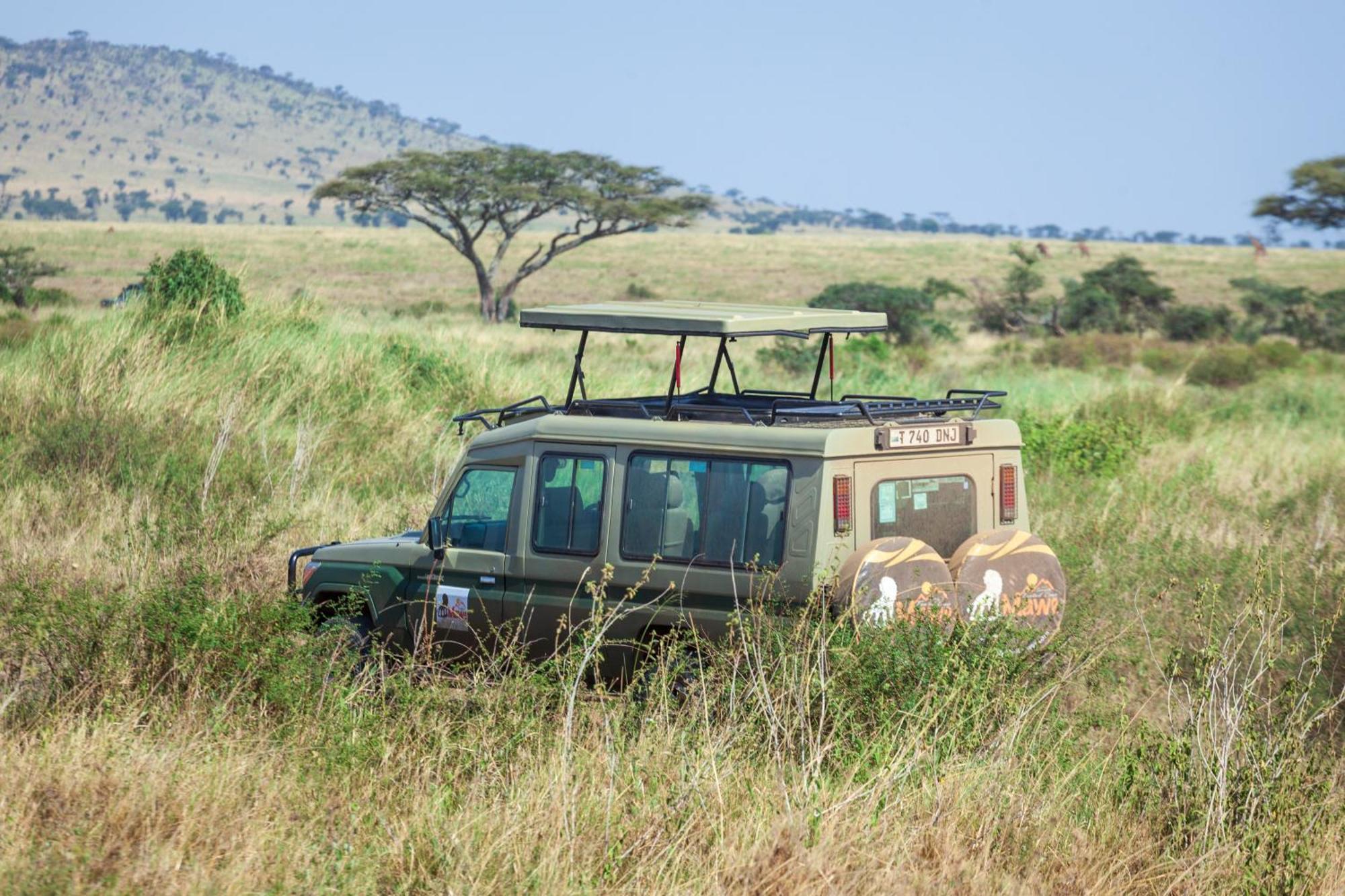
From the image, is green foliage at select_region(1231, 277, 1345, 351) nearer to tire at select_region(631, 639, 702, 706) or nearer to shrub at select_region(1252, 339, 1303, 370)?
shrub at select_region(1252, 339, 1303, 370)

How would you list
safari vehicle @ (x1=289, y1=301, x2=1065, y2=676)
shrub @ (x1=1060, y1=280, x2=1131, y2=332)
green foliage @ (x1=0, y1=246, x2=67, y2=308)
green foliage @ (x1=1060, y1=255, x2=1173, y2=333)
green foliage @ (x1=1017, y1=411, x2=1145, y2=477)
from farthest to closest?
green foliage @ (x1=1060, y1=255, x2=1173, y2=333) < shrub @ (x1=1060, y1=280, x2=1131, y2=332) < green foliage @ (x1=0, y1=246, x2=67, y2=308) < green foliage @ (x1=1017, y1=411, x2=1145, y2=477) < safari vehicle @ (x1=289, y1=301, x2=1065, y2=676)

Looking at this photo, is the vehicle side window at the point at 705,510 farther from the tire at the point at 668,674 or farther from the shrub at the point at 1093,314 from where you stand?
the shrub at the point at 1093,314

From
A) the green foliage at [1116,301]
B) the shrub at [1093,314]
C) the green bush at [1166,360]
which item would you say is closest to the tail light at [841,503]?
the green bush at [1166,360]

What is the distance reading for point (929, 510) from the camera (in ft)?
22.6

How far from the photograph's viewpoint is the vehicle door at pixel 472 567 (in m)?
7.15

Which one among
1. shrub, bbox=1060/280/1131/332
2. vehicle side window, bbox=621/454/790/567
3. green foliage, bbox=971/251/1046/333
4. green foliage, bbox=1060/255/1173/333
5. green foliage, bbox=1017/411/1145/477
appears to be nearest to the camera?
vehicle side window, bbox=621/454/790/567

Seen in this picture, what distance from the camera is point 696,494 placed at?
6.65 meters

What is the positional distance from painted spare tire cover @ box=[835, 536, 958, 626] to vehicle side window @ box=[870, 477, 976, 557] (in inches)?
12.5

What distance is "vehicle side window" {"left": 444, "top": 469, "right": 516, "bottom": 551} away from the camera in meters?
7.24

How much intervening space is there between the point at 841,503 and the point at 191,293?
465 inches

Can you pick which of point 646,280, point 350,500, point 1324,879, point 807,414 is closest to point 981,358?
point 350,500

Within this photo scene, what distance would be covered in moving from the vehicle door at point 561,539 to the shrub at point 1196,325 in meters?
35.9

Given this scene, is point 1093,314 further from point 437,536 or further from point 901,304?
point 437,536

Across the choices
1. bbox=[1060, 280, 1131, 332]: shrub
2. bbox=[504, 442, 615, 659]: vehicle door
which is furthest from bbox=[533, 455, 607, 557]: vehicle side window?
bbox=[1060, 280, 1131, 332]: shrub
